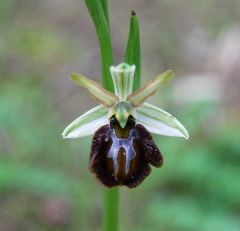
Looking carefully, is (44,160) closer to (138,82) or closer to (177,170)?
(177,170)

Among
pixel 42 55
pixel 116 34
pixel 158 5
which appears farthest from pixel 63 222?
pixel 158 5

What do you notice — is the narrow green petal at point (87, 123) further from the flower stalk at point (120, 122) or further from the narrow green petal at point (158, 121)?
the narrow green petal at point (158, 121)

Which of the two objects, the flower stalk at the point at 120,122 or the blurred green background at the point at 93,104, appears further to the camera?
the blurred green background at the point at 93,104

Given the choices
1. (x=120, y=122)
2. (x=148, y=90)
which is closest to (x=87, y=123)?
(x=120, y=122)

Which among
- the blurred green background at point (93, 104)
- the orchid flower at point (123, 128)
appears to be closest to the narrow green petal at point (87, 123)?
the orchid flower at point (123, 128)

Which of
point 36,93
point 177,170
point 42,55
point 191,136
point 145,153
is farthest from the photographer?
point 42,55

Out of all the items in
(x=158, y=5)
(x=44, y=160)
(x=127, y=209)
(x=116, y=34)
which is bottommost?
(x=127, y=209)

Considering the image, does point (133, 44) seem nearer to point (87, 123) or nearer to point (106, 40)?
point (106, 40)
